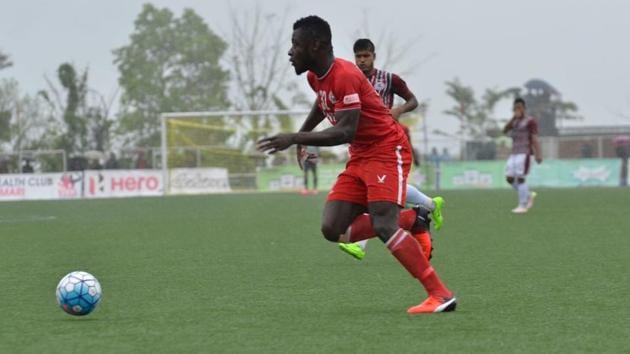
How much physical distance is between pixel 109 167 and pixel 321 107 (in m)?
34.5

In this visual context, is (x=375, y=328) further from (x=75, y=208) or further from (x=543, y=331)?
(x=75, y=208)

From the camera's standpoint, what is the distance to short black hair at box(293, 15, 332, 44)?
6.59m

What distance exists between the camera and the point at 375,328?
600cm

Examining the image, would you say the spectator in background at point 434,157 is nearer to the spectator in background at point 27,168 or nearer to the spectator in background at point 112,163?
the spectator in background at point 112,163

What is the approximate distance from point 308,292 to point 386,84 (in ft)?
9.15

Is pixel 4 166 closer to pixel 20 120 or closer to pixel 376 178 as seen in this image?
pixel 20 120

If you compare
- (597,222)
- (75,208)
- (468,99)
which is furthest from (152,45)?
(597,222)

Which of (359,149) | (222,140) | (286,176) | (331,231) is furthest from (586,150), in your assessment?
(359,149)

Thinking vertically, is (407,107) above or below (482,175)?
above

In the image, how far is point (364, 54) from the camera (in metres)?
9.80

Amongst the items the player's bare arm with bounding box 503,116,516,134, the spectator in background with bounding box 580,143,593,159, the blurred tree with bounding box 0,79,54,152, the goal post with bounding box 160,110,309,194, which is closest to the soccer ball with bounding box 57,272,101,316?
the player's bare arm with bounding box 503,116,516,134

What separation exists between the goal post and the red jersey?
3014cm

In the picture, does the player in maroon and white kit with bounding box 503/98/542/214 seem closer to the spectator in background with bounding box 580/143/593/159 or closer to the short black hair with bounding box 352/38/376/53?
the short black hair with bounding box 352/38/376/53

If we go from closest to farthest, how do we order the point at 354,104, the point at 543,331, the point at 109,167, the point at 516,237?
the point at 543,331 → the point at 354,104 → the point at 516,237 → the point at 109,167
